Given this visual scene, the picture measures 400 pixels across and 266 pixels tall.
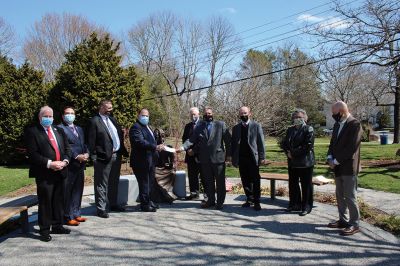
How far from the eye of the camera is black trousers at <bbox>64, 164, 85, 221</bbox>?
6.29 meters

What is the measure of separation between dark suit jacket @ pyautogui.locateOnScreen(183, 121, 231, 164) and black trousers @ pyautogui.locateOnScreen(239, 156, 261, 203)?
1.27ft

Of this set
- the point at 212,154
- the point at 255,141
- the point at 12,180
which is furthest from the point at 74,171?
the point at 12,180

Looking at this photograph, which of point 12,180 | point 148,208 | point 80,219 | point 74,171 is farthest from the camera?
point 12,180

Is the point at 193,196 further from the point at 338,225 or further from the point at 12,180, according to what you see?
the point at 12,180

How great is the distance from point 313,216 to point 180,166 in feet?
27.7

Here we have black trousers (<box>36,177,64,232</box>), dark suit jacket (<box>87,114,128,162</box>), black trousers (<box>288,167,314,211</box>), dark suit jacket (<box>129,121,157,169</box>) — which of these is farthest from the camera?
dark suit jacket (<box>129,121,157,169</box>)

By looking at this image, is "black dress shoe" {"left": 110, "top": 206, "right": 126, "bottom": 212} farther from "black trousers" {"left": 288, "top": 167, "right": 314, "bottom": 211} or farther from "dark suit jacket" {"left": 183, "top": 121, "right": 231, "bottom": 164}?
"black trousers" {"left": 288, "top": 167, "right": 314, "bottom": 211}

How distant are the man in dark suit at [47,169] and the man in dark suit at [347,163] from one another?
3.91 meters

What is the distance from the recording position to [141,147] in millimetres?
7090

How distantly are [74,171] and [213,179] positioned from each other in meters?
2.51

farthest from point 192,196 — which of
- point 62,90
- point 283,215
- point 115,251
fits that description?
point 62,90

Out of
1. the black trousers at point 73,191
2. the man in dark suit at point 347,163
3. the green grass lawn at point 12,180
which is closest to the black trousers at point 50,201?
the black trousers at point 73,191

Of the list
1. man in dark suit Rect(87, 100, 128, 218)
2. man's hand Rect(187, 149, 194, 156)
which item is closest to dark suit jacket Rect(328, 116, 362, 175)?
→ man's hand Rect(187, 149, 194, 156)

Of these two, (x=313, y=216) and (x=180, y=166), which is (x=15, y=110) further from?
(x=313, y=216)
